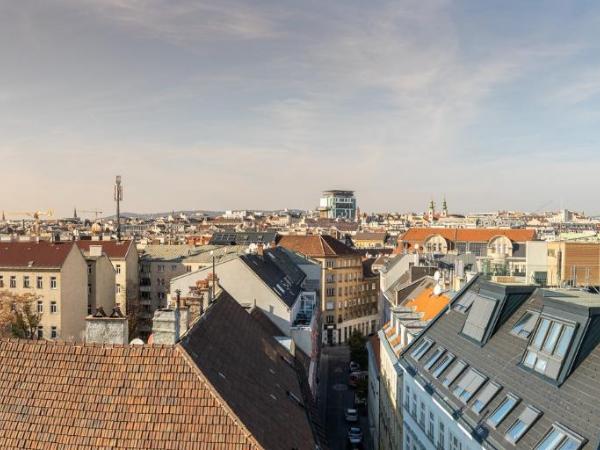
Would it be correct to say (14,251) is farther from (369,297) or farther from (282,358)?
(369,297)

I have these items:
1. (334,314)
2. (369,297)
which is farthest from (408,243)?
(334,314)

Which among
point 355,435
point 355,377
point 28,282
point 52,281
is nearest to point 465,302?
point 355,435

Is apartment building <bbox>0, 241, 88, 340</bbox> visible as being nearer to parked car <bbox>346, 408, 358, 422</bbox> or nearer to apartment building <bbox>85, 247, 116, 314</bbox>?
apartment building <bbox>85, 247, 116, 314</bbox>

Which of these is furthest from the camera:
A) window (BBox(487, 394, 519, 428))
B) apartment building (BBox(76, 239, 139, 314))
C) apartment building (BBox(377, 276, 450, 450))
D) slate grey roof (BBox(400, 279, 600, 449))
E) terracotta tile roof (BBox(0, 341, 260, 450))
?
apartment building (BBox(76, 239, 139, 314))

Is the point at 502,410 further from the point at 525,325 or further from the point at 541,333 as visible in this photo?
the point at 525,325

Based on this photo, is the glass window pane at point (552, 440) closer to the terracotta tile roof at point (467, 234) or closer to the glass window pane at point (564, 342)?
the glass window pane at point (564, 342)

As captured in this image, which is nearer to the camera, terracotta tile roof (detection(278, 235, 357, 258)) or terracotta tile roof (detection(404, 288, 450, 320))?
terracotta tile roof (detection(404, 288, 450, 320))

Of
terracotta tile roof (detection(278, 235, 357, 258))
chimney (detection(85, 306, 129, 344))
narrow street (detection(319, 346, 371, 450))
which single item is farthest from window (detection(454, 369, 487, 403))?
terracotta tile roof (detection(278, 235, 357, 258))

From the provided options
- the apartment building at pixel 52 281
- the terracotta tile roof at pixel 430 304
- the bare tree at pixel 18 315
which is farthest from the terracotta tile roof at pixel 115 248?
the terracotta tile roof at pixel 430 304
